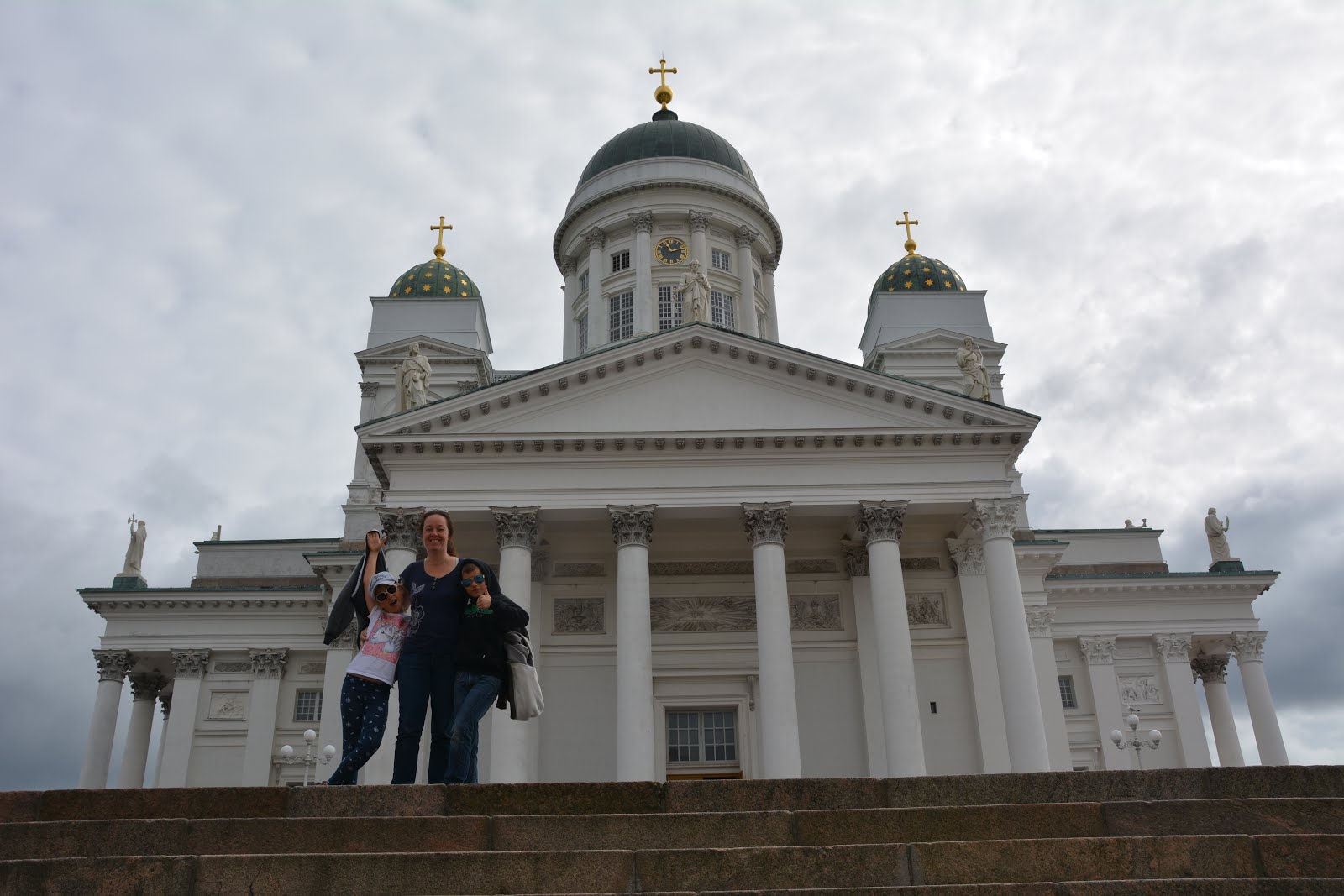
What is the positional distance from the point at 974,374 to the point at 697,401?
21.2ft

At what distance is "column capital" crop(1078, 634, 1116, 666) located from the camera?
33.8m

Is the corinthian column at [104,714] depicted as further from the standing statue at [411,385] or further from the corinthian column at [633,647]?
the corinthian column at [633,647]

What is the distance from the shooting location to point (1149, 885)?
20.7 ft

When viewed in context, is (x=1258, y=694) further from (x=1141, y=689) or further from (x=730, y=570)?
(x=730, y=570)

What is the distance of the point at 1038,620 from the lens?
1150 inches

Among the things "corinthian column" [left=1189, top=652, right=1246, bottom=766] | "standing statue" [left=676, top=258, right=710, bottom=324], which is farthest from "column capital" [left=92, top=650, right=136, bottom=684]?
"corinthian column" [left=1189, top=652, right=1246, bottom=766]

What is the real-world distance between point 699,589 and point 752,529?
3665 millimetres

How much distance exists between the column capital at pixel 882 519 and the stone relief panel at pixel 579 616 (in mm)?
6532

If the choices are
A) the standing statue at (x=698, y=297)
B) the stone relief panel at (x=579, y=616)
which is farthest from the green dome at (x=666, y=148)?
the stone relief panel at (x=579, y=616)

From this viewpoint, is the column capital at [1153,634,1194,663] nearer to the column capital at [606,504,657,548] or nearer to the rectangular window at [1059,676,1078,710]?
the rectangular window at [1059,676,1078,710]

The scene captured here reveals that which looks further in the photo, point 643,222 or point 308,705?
point 643,222

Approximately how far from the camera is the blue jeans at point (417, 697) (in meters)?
7.89

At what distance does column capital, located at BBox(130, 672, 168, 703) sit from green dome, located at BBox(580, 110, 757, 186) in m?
23.7

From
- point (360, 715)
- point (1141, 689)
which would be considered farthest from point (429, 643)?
point (1141, 689)
